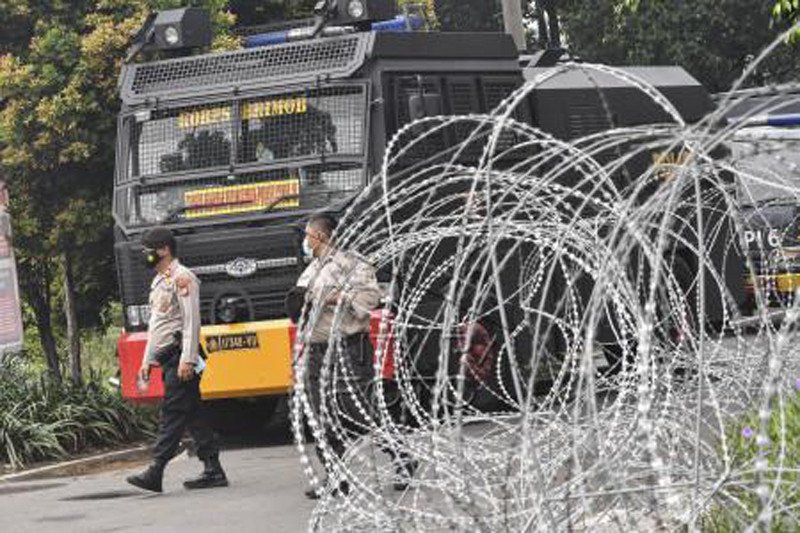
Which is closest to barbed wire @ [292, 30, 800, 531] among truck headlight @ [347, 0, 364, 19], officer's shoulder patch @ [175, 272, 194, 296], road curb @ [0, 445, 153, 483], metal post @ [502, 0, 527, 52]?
officer's shoulder patch @ [175, 272, 194, 296]

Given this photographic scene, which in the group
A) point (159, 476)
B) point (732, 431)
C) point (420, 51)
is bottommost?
point (159, 476)

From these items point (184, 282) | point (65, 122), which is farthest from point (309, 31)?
point (184, 282)

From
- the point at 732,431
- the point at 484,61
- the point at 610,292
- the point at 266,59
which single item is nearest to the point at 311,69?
the point at 266,59

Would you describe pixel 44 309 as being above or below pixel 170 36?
below

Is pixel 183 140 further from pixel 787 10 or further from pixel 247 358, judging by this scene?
pixel 787 10

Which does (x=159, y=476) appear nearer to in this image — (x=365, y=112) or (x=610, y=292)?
(x=365, y=112)

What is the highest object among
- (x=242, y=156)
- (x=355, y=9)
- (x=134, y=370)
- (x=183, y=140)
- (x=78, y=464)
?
(x=355, y=9)

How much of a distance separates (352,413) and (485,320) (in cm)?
410

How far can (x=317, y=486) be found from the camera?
7.61 m

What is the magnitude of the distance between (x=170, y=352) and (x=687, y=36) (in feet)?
85.8

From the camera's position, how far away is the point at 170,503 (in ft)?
42.9

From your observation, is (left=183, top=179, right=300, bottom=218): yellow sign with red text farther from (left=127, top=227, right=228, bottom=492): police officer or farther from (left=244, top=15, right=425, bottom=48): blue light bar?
(left=127, top=227, right=228, bottom=492): police officer

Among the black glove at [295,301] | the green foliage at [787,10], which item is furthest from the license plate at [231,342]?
the green foliage at [787,10]

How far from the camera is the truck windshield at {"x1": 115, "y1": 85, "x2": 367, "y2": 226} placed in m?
15.6
